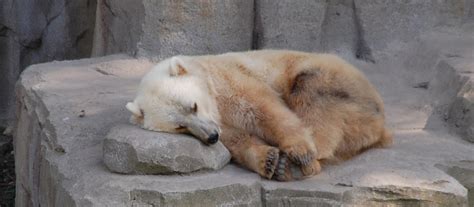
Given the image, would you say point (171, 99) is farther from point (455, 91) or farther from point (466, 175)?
point (455, 91)

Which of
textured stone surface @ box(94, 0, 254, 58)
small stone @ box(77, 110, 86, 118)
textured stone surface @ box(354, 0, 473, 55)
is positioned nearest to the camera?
small stone @ box(77, 110, 86, 118)

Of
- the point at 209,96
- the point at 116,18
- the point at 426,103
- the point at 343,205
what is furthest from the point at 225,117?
the point at 116,18

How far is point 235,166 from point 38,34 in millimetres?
5127

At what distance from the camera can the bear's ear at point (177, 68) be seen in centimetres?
484

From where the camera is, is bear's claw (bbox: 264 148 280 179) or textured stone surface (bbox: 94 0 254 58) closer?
bear's claw (bbox: 264 148 280 179)

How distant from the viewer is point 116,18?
733 centimetres

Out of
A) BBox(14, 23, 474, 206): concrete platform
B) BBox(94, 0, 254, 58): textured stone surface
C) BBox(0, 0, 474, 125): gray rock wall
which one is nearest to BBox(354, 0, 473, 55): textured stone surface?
BBox(0, 0, 474, 125): gray rock wall

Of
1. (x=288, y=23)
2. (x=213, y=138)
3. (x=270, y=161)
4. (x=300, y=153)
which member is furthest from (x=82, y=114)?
(x=288, y=23)

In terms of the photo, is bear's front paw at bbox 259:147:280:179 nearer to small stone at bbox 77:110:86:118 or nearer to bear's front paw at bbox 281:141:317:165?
bear's front paw at bbox 281:141:317:165

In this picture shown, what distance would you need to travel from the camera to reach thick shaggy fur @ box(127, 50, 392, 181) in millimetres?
4660

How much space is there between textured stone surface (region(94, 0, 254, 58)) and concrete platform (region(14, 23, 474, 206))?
0.19m

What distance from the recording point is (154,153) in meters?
4.52

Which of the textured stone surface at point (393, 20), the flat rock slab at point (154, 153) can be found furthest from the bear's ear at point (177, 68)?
the textured stone surface at point (393, 20)

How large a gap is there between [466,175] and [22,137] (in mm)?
3300
